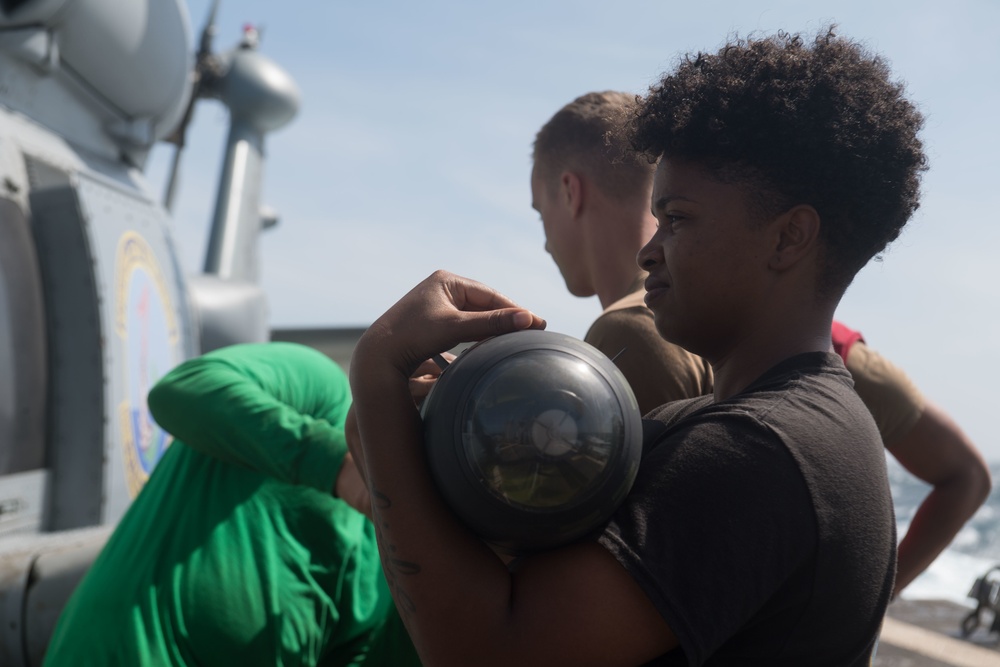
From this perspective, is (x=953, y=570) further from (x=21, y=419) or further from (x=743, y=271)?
(x=743, y=271)

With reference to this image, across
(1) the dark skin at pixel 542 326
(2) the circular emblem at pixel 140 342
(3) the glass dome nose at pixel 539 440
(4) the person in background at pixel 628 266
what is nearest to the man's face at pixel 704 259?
(1) the dark skin at pixel 542 326

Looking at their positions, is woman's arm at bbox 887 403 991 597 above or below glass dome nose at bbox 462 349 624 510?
below

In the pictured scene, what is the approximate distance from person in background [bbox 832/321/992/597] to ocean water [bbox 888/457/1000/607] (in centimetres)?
658

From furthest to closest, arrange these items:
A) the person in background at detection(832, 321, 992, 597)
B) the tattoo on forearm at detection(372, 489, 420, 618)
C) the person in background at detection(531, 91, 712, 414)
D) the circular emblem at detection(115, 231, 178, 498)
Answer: the circular emblem at detection(115, 231, 178, 498) → the person in background at detection(832, 321, 992, 597) → the person in background at detection(531, 91, 712, 414) → the tattoo on forearm at detection(372, 489, 420, 618)

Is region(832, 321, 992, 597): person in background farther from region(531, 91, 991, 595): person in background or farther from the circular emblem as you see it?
the circular emblem

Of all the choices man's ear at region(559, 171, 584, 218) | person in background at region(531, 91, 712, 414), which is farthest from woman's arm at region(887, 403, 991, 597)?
man's ear at region(559, 171, 584, 218)

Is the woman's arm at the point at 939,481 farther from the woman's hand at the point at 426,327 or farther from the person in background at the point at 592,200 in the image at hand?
the woman's hand at the point at 426,327

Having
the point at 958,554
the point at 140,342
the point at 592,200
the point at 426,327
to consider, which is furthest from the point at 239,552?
the point at 958,554

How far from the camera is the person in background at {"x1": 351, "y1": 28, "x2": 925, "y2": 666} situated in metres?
1.10

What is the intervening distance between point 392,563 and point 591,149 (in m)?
1.50

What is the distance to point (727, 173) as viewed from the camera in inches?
53.6

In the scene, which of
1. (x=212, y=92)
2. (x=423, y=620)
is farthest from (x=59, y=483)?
(x=212, y=92)

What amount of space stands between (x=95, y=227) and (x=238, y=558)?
8.16ft

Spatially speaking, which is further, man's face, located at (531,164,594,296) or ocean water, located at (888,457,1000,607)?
ocean water, located at (888,457,1000,607)
